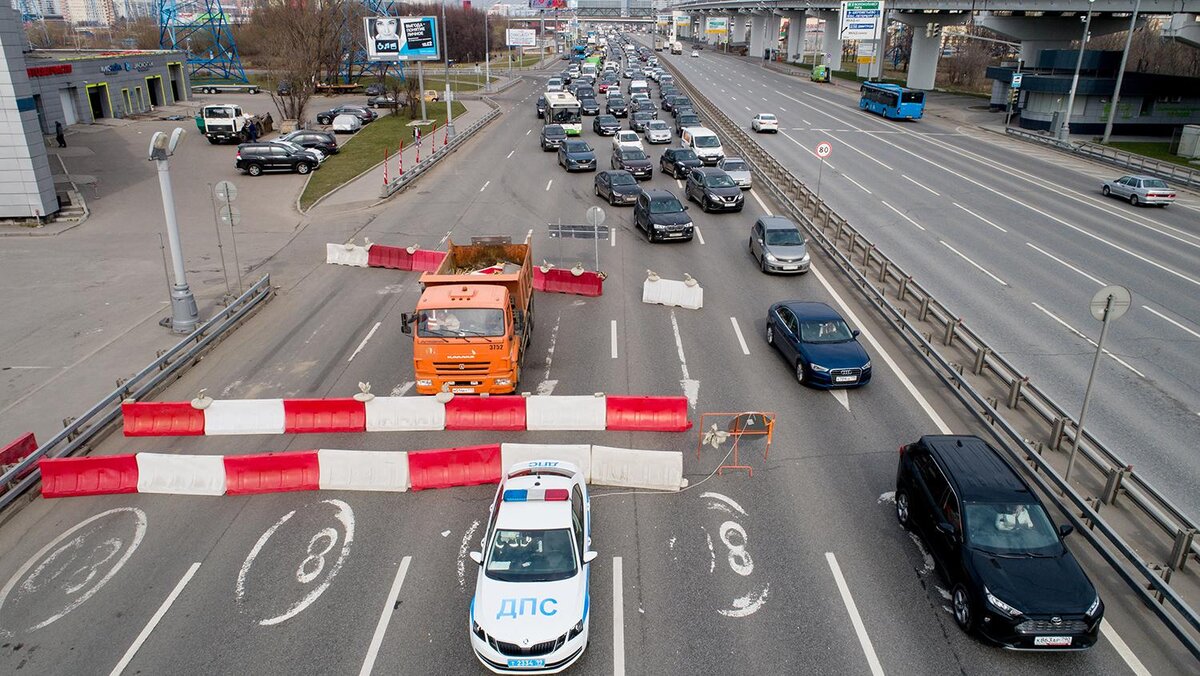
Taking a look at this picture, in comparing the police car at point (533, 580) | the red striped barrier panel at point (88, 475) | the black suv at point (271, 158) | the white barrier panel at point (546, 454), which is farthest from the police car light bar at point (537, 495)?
the black suv at point (271, 158)

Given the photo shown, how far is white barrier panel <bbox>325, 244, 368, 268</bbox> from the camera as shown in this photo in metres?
27.2

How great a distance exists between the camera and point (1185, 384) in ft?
58.4

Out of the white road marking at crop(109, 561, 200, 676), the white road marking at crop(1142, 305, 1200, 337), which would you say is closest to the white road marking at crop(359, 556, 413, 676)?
the white road marking at crop(109, 561, 200, 676)

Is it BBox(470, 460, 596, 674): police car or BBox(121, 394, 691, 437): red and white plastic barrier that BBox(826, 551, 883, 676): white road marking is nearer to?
BBox(470, 460, 596, 674): police car

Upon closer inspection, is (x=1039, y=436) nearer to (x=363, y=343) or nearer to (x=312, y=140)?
(x=363, y=343)

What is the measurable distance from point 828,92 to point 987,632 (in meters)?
85.3

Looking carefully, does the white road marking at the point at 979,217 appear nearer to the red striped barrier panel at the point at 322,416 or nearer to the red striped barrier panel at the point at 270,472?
the red striped barrier panel at the point at 322,416

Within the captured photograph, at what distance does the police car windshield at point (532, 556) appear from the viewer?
393 inches

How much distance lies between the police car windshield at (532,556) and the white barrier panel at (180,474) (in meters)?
6.33

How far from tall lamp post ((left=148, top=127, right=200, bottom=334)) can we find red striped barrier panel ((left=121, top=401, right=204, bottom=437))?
218 inches

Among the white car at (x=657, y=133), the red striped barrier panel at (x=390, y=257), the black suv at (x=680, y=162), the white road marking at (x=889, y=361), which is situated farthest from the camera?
the white car at (x=657, y=133)

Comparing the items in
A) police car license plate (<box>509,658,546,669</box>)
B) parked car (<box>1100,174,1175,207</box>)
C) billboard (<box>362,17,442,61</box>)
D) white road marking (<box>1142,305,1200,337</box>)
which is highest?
billboard (<box>362,17,442,61</box>)

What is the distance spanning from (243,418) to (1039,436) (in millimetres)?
16240

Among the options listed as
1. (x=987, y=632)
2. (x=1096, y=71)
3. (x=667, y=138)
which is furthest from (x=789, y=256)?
(x=1096, y=71)
